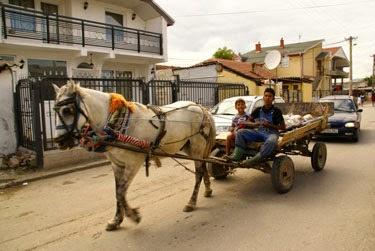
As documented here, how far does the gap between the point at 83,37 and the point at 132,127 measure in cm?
1288

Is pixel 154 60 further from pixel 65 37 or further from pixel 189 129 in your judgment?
pixel 189 129

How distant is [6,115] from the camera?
9.36 meters

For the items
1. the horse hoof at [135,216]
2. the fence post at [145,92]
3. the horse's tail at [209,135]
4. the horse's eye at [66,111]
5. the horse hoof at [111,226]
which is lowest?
the horse hoof at [111,226]

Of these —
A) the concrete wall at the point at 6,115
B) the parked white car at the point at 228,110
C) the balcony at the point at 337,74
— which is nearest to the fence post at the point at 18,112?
the concrete wall at the point at 6,115

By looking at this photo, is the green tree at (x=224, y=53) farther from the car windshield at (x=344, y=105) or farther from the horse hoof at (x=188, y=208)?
the horse hoof at (x=188, y=208)

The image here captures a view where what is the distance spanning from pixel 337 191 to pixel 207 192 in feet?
8.00

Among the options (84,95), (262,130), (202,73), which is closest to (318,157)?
(262,130)

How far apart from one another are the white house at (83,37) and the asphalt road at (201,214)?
6621 millimetres

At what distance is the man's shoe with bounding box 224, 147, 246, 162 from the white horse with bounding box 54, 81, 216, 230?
0.51m

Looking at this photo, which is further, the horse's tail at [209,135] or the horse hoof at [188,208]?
the horse's tail at [209,135]

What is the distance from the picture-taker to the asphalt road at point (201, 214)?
14.3ft

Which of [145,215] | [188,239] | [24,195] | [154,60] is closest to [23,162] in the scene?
[24,195]

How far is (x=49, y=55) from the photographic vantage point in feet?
52.0

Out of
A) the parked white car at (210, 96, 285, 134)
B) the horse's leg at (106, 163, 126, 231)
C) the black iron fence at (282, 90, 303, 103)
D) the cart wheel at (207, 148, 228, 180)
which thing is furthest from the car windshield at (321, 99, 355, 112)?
the black iron fence at (282, 90, 303, 103)
